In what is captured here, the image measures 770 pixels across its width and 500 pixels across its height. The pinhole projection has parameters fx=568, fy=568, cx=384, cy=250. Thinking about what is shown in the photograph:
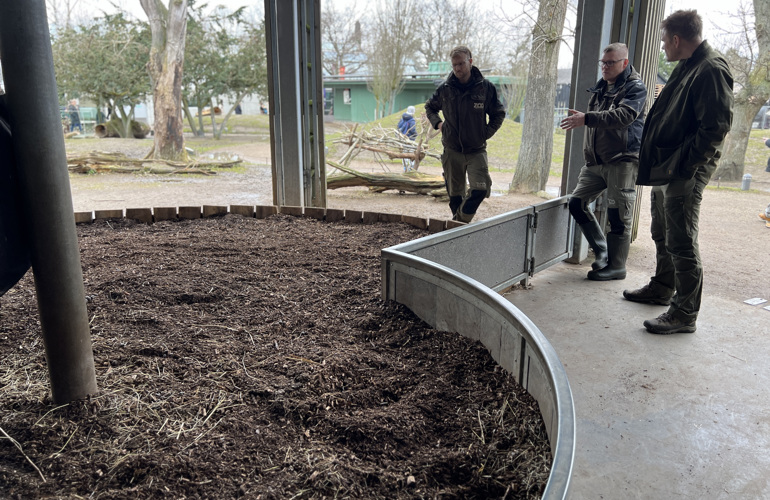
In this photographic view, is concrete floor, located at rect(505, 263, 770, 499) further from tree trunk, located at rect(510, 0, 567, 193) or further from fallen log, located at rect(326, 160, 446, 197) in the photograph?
tree trunk, located at rect(510, 0, 567, 193)

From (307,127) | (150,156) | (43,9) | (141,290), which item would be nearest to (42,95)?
(43,9)

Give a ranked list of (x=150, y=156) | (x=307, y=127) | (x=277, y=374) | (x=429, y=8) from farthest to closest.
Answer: (x=429, y=8) < (x=150, y=156) < (x=307, y=127) < (x=277, y=374)

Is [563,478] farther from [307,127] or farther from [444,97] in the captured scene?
[307,127]

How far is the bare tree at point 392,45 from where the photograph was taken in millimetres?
19547

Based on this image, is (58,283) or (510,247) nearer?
(58,283)

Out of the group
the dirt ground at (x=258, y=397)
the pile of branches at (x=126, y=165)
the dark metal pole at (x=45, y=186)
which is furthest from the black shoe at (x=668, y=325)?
the pile of branches at (x=126, y=165)

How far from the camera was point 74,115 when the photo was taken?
2552cm

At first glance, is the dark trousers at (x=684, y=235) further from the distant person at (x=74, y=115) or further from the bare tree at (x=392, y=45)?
the distant person at (x=74, y=115)

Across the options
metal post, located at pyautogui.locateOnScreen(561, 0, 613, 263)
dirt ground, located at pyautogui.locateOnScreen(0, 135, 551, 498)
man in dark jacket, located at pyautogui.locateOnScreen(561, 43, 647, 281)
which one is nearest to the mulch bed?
dirt ground, located at pyautogui.locateOnScreen(0, 135, 551, 498)

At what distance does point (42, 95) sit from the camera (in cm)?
164

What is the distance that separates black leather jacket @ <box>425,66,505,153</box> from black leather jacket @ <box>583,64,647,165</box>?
818mm

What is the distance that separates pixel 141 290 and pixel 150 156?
13.3 metres

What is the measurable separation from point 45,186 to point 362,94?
1017 inches

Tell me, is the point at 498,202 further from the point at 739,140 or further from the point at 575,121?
the point at 739,140
